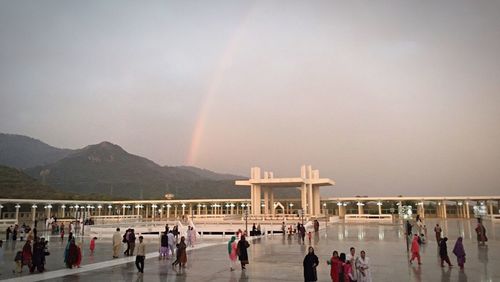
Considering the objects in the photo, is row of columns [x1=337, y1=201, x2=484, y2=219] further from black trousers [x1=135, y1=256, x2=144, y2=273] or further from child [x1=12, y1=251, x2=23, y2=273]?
child [x1=12, y1=251, x2=23, y2=273]

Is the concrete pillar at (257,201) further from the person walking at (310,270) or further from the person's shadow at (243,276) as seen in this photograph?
the person walking at (310,270)

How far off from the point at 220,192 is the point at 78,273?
185564mm

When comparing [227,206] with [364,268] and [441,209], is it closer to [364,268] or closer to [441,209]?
[441,209]

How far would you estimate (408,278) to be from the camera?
479 inches

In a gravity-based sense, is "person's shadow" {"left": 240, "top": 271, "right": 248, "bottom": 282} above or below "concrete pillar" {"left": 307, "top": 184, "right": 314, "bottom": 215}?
below

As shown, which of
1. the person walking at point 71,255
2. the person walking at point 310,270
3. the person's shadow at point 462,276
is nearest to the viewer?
the person walking at point 310,270

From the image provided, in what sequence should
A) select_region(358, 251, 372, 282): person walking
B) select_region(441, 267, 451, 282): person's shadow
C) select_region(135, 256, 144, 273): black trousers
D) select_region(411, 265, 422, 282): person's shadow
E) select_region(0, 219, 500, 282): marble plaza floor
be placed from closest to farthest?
select_region(358, 251, 372, 282): person walking
select_region(441, 267, 451, 282): person's shadow
select_region(411, 265, 422, 282): person's shadow
select_region(0, 219, 500, 282): marble plaza floor
select_region(135, 256, 144, 273): black trousers

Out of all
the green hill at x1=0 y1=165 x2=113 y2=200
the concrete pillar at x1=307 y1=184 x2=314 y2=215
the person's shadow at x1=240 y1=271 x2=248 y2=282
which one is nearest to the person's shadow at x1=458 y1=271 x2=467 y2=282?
the person's shadow at x1=240 y1=271 x2=248 y2=282

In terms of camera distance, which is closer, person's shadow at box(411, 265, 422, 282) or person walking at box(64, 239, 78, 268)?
person's shadow at box(411, 265, 422, 282)

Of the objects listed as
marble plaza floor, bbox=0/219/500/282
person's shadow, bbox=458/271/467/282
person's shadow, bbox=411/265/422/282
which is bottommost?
marble plaza floor, bbox=0/219/500/282

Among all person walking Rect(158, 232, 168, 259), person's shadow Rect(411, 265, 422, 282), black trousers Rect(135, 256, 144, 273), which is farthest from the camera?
person walking Rect(158, 232, 168, 259)

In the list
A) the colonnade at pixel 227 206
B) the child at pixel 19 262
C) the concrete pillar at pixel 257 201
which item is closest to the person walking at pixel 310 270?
the child at pixel 19 262

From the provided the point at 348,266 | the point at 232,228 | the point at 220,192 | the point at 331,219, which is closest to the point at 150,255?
Answer: the point at 348,266

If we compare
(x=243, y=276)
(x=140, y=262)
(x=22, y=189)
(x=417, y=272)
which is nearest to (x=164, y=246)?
(x=140, y=262)
